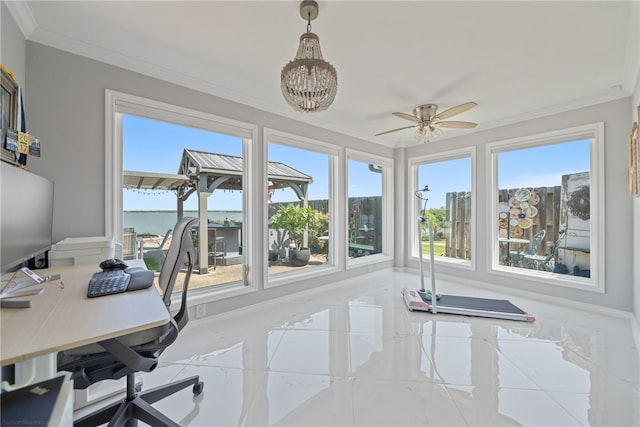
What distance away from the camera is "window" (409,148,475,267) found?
4.39m

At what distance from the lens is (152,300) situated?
1150 millimetres

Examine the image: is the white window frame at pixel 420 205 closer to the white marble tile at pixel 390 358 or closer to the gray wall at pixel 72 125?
the white marble tile at pixel 390 358

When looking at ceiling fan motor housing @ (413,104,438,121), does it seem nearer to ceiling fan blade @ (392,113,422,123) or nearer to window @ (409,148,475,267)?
ceiling fan blade @ (392,113,422,123)

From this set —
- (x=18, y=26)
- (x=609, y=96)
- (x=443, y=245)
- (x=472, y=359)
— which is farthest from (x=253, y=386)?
(x=609, y=96)

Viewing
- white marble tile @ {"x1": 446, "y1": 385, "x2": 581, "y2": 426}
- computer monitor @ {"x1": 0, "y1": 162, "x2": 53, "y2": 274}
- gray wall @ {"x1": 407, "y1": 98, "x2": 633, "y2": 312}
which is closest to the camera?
computer monitor @ {"x1": 0, "y1": 162, "x2": 53, "y2": 274}

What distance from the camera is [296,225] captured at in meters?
3.93

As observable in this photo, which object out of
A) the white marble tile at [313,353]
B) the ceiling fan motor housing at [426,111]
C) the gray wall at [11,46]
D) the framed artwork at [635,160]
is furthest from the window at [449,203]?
the gray wall at [11,46]

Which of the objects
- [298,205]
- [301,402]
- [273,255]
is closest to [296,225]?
[298,205]

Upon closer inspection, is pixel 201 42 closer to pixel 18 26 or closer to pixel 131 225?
pixel 18 26

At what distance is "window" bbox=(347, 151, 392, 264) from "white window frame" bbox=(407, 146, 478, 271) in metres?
0.43

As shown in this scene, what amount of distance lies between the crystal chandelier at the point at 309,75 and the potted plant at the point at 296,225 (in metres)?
2.12

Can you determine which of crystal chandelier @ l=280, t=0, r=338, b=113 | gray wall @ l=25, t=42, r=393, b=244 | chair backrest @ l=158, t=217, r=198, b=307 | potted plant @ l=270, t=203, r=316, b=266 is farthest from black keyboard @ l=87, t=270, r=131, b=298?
potted plant @ l=270, t=203, r=316, b=266

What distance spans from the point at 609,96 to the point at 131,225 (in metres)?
5.37

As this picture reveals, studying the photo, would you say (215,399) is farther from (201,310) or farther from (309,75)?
(309,75)
